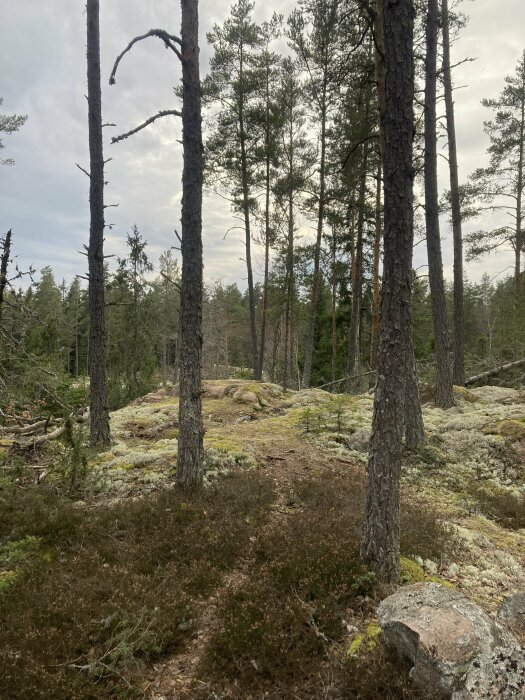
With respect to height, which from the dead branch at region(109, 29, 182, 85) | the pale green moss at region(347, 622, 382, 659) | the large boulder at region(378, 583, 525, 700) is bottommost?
the pale green moss at region(347, 622, 382, 659)

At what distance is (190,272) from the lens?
6516 millimetres

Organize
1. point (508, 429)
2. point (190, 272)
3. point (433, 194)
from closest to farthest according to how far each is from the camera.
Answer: point (190, 272) → point (508, 429) → point (433, 194)

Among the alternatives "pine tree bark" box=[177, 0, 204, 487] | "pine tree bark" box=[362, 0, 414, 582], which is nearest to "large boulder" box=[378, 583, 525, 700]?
"pine tree bark" box=[362, 0, 414, 582]

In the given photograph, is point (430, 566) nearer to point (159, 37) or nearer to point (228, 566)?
point (228, 566)

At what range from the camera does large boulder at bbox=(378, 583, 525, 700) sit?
8.86 feet

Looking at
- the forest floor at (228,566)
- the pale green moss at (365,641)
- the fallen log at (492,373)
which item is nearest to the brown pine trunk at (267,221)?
the fallen log at (492,373)

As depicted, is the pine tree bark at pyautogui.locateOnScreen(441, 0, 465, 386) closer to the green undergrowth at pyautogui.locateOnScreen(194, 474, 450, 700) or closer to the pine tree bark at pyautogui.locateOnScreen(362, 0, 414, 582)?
the green undergrowth at pyautogui.locateOnScreen(194, 474, 450, 700)

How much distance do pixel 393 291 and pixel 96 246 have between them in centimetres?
723

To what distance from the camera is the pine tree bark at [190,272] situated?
648cm

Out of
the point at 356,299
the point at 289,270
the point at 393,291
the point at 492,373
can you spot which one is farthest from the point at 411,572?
the point at 289,270

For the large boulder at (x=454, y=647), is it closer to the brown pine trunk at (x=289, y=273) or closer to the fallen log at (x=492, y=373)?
the brown pine trunk at (x=289, y=273)

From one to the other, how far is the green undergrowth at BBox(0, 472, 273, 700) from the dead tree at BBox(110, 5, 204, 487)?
2.36 ft

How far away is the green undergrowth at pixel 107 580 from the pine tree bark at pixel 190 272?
2.23ft

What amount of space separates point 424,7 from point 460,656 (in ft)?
46.3
